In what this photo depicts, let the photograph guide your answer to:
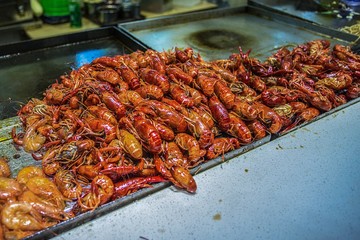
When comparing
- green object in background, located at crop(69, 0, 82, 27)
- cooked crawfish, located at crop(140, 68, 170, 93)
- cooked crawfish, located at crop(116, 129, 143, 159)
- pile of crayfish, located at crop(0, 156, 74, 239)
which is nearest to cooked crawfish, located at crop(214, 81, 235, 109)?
cooked crawfish, located at crop(140, 68, 170, 93)

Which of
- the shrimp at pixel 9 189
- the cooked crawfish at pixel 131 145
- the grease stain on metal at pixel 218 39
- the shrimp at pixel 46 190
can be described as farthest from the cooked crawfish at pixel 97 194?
the grease stain on metal at pixel 218 39

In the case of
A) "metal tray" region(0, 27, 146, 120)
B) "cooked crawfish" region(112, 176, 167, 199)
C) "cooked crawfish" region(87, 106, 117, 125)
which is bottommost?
"metal tray" region(0, 27, 146, 120)

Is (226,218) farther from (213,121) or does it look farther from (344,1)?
(344,1)

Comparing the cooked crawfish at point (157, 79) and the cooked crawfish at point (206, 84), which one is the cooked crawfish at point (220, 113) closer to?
the cooked crawfish at point (206, 84)

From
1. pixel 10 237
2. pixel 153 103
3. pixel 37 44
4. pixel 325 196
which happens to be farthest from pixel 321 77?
pixel 37 44

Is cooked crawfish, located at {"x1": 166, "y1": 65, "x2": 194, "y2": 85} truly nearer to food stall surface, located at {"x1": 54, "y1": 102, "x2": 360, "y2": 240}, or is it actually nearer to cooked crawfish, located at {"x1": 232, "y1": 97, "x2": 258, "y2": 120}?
cooked crawfish, located at {"x1": 232, "y1": 97, "x2": 258, "y2": 120}

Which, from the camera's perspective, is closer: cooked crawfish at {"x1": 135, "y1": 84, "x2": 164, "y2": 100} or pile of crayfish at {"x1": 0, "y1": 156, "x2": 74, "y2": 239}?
pile of crayfish at {"x1": 0, "y1": 156, "x2": 74, "y2": 239}

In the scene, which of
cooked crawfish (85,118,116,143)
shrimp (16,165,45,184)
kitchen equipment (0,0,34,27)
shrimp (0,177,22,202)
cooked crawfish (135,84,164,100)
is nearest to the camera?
shrimp (0,177,22,202)

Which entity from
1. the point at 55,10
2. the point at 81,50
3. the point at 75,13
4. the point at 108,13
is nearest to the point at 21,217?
the point at 81,50
